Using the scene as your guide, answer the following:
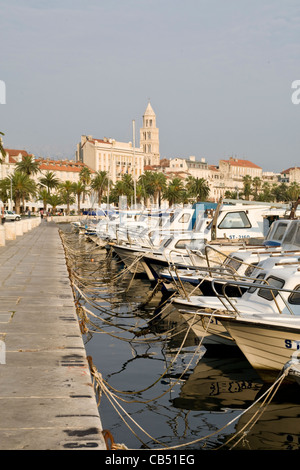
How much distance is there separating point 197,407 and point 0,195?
114834 mm

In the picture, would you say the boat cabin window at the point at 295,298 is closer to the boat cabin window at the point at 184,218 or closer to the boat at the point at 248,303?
the boat at the point at 248,303

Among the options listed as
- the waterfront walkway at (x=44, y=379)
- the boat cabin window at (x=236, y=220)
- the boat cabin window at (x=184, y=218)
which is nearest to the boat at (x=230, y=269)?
the waterfront walkway at (x=44, y=379)

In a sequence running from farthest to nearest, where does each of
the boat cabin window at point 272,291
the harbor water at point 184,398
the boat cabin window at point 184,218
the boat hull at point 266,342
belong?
1. the boat cabin window at point 184,218
2. the boat cabin window at point 272,291
3. the boat hull at point 266,342
4. the harbor water at point 184,398

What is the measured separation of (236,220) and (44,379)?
1765cm

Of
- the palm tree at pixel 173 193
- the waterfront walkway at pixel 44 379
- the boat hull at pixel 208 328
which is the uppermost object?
the palm tree at pixel 173 193

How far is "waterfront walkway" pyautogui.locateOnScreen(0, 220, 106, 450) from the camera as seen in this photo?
580 centimetres

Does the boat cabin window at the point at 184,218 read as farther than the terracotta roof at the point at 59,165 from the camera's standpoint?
No

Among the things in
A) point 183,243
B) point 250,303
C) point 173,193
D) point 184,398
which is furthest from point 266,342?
point 173,193

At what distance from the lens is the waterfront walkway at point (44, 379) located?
580 centimetres

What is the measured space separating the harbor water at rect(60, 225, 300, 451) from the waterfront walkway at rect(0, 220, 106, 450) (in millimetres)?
666

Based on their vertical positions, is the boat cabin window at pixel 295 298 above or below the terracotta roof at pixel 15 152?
below

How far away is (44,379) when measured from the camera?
7.72 metres

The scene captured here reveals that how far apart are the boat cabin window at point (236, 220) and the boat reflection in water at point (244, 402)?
1117 cm
